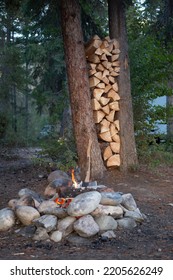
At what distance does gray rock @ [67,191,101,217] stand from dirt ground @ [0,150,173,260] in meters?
0.30

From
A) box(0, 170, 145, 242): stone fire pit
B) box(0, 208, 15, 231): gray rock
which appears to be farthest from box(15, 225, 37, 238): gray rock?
box(0, 208, 15, 231): gray rock

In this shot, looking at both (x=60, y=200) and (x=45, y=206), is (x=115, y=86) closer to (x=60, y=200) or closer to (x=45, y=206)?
(x=60, y=200)

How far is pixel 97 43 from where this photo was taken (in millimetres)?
8109

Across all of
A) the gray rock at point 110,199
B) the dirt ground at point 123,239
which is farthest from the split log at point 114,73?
the gray rock at point 110,199

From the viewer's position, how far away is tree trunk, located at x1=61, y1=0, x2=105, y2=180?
299 inches

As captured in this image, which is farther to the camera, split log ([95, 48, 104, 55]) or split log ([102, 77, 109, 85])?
split log ([102, 77, 109, 85])

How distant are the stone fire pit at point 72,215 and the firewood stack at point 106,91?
304cm

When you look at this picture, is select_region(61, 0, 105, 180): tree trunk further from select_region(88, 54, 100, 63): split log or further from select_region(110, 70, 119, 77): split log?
select_region(110, 70, 119, 77): split log

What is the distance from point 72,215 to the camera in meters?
4.82

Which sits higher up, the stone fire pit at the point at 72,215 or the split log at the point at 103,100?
the split log at the point at 103,100

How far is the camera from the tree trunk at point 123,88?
8.56 meters

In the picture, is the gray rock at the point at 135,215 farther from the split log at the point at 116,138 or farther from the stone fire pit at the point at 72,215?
the split log at the point at 116,138

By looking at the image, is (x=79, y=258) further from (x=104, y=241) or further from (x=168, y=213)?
(x=168, y=213)
